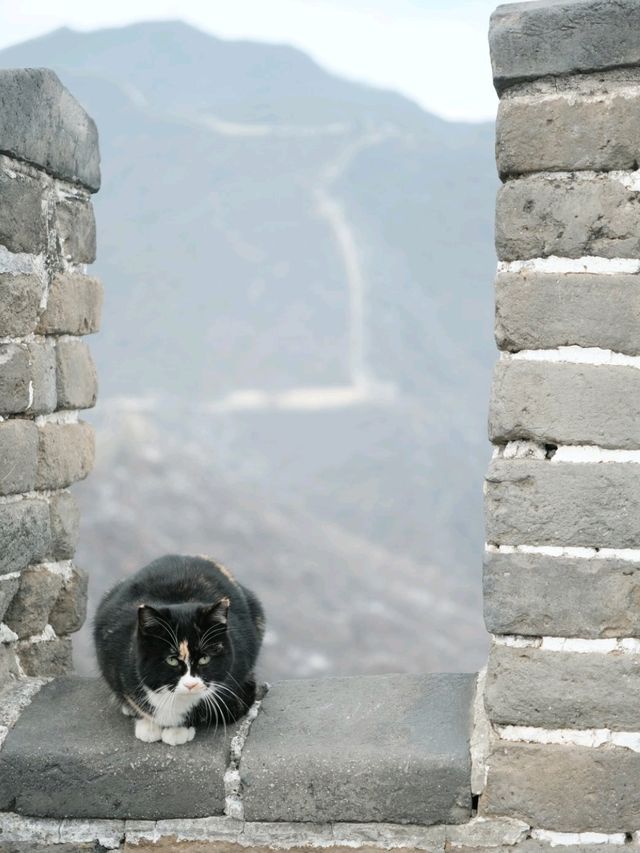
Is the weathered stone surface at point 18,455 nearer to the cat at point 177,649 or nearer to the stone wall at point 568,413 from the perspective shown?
the cat at point 177,649

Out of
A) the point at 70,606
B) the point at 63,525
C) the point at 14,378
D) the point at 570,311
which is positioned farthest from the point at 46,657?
the point at 570,311

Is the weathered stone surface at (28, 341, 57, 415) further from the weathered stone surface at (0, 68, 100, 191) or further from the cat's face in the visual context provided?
the cat's face

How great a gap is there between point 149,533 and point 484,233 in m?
6.25

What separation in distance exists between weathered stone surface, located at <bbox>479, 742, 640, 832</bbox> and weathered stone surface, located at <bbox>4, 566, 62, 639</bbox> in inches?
57.4

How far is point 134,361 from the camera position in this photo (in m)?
14.7

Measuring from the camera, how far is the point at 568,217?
2.65 metres

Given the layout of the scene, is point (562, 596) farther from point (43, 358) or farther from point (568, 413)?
point (43, 358)

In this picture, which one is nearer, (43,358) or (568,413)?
(568,413)

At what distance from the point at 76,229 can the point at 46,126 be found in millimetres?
394

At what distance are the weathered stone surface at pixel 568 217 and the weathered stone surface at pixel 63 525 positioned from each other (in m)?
1.63

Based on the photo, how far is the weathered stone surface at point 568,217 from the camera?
8.61 feet

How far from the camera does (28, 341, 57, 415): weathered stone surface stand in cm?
328

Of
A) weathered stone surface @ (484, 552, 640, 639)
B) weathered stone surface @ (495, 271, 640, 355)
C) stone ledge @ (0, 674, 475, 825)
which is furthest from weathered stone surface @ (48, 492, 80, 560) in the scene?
weathered stone surface @ (495, 271, 640, 355)

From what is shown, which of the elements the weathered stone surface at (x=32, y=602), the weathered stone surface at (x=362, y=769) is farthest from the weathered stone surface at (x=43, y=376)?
the weathered stone surface at (x=362, y=769)
